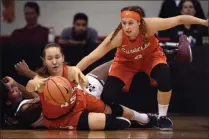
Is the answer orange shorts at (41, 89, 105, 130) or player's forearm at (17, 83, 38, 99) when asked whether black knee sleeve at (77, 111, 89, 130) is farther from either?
player's forearm at (17, 83, 38, 99)

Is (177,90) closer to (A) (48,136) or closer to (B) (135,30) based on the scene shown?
(B) (135,30)

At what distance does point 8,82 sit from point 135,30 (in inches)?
54.5

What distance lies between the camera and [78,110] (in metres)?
5.00

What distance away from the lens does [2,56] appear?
22.1ft

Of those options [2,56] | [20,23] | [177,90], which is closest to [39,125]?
[2,56]

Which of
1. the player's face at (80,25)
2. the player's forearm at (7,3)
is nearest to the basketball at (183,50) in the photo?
the player's face at (80,25)

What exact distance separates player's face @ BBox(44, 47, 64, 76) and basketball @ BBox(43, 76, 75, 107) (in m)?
0.24

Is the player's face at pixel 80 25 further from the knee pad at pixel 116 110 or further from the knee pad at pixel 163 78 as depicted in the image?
the knee pad at pixel 163 78

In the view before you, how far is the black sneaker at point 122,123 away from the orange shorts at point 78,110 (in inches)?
10.5

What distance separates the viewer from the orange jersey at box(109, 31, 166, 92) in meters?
5.16

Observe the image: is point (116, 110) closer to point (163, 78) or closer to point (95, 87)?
point (95, 87)

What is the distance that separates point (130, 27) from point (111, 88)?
623 mm

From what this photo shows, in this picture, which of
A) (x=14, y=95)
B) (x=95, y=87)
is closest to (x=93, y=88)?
(x=95, y=87)

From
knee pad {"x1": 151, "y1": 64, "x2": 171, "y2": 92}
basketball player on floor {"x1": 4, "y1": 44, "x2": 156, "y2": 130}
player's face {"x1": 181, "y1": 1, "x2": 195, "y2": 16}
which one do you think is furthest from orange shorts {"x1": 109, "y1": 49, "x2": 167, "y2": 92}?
player's face {"x1": 181, "y1": 1, "x2": 195, "y2": 16}
